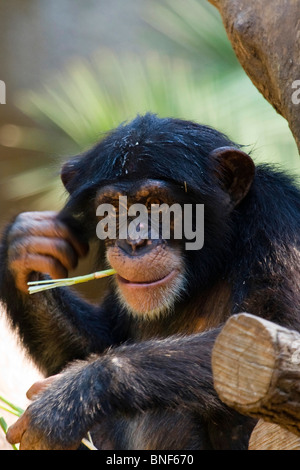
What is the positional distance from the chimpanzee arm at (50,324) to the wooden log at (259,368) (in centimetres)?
260

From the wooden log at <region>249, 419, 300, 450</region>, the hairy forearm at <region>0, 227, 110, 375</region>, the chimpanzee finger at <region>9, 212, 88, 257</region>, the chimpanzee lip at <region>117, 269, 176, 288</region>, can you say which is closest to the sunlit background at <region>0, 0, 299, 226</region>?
the chimpanzee finger at <region>9, 212, 88, 257</region>

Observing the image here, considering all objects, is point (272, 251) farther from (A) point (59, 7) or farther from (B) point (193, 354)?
(A) point (59, 7)

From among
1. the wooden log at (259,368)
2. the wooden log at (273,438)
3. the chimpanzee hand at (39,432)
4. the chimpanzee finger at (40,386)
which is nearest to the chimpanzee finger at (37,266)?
the chimpanzee finger at (40,386)

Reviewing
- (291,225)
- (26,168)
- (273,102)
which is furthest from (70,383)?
(26,168)

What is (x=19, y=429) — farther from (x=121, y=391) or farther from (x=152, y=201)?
(x=152, y=201)

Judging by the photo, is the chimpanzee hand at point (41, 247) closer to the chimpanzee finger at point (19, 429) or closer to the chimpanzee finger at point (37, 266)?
the chimpanzee finger at point (37, 266)

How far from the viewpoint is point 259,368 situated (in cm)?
239

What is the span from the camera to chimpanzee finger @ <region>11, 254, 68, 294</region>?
4.63 metres

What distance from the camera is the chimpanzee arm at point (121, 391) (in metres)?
3.52

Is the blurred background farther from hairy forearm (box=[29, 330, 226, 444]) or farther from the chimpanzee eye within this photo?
hairy forearm (box=[29, 330, 226, 444])

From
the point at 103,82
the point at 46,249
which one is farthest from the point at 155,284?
the point at 103,82

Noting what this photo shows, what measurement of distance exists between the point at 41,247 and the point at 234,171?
49.9 inches

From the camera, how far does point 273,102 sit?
13.9 feet

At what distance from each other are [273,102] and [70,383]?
1.91m
